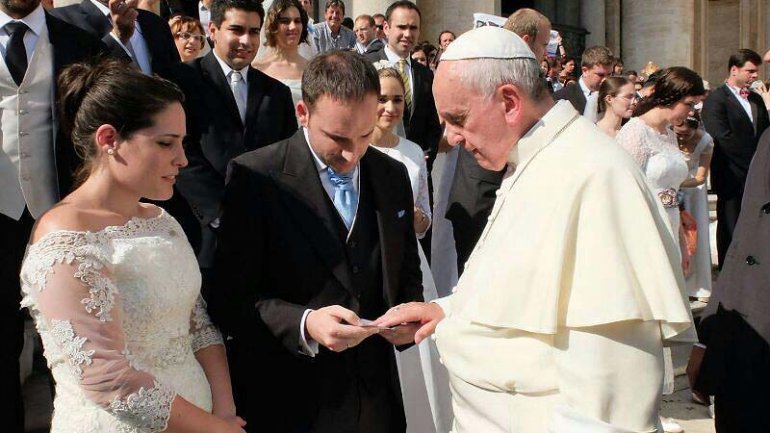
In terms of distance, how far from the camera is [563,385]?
2.31 meters

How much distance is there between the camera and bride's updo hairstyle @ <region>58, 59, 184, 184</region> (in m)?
2.83

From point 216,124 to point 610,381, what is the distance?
3.14 meters

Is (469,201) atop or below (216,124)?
below

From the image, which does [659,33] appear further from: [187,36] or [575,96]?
[187,36]

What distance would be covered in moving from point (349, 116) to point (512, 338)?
104 centimetres

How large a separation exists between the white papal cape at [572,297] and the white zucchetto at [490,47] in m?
0.20

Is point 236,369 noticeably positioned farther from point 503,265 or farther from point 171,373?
point 503,265

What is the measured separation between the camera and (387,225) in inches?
129

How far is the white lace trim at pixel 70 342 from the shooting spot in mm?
2564

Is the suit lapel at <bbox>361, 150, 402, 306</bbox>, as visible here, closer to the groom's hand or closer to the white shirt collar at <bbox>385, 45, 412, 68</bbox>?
the groom's hand

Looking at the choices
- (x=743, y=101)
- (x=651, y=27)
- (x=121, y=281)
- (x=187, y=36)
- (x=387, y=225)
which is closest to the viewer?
(x=121, y=281)

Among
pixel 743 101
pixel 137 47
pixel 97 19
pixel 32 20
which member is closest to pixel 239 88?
pixel 137 47

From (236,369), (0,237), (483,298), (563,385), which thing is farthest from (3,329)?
(563,385)

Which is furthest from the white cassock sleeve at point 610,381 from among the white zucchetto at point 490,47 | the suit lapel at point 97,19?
the suit lapel at point 97,19
